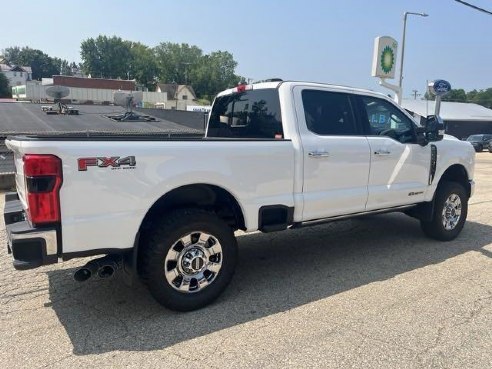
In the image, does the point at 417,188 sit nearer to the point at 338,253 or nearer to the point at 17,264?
the point at 338,253

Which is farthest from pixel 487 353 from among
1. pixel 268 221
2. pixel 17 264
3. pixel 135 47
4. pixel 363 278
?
pixel 135 47

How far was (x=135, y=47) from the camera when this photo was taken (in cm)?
13038

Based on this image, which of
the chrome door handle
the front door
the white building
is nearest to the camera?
the chrome door handle

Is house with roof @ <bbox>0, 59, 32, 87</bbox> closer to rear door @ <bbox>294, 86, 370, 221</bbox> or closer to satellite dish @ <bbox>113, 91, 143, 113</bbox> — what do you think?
satellite dish @ <bbox>113, 91, 143, 113</bbox>

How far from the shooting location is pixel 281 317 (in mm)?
3715

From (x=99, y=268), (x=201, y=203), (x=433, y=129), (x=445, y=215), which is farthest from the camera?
(x=445, y=215)

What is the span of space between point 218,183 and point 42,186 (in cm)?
139

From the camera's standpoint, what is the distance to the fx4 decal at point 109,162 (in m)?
3.15

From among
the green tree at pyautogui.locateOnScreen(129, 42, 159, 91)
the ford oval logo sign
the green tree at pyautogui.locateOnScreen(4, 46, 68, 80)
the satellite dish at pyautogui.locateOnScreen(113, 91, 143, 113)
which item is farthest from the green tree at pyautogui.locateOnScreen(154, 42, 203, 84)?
the ford oval logo sign

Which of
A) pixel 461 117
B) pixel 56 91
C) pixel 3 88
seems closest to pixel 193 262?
pixel 56 91

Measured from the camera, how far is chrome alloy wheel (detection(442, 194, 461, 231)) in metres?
5.94

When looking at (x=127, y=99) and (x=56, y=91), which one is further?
(x=127, y=99)

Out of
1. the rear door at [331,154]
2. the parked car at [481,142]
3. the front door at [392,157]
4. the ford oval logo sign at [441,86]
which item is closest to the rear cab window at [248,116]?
the rear door at [331,154]

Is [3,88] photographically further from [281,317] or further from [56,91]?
[281,317]
